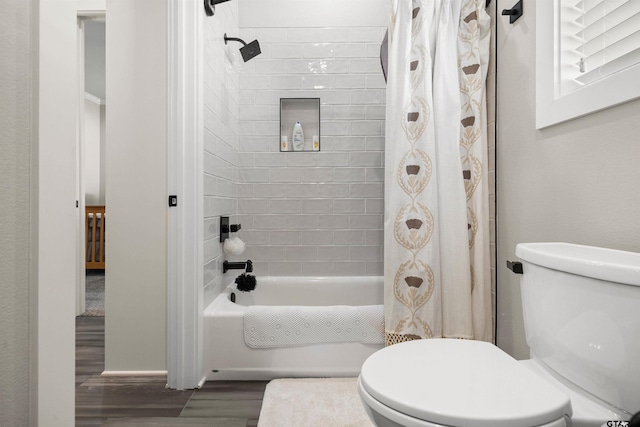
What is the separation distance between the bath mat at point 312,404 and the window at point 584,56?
1.34 m

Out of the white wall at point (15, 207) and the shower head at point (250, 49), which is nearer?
the white wall at point (15, 207)

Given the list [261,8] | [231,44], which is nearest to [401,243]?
[231,44]

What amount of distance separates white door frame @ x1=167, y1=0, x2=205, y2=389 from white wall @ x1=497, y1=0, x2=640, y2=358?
4.58 feet

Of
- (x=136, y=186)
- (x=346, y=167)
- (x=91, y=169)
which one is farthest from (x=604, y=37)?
(x=91, y=169)

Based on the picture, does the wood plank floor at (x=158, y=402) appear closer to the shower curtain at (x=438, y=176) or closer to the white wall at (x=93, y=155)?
the shower curtain at (x=438, y=176)

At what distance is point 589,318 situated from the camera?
2.70 ft

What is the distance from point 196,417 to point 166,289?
0.65 m

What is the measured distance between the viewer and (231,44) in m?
2.37

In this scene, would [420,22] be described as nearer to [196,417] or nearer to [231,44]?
[231,44]

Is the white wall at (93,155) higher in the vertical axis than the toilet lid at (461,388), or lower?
higher

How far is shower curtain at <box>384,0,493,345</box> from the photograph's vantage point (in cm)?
162

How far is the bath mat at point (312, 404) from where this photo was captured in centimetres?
146

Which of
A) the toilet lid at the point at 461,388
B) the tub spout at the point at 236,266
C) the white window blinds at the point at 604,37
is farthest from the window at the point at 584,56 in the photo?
the tub spout at the point at 236,266

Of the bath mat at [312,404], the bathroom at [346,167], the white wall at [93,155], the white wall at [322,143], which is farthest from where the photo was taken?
the white wall at [93,155]
